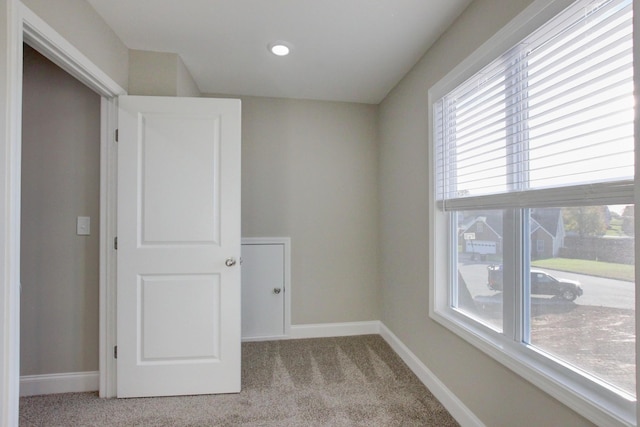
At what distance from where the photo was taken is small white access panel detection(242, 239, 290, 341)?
2910 mm

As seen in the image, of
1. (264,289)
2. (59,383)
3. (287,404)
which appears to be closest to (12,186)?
(59,383)

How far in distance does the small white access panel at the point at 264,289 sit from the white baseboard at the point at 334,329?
0.43 feet

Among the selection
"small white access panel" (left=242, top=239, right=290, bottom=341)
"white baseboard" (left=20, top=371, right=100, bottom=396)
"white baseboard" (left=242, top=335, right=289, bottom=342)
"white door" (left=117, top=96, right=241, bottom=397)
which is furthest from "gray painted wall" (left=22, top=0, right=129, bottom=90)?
"white baseboard" (left=242, top=335, right=289, bottom=342)

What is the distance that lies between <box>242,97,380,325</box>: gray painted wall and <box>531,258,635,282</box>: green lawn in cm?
187

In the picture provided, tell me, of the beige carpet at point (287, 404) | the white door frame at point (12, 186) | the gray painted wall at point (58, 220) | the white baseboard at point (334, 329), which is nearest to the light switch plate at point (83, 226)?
the gray painted wall at point (58, 220)

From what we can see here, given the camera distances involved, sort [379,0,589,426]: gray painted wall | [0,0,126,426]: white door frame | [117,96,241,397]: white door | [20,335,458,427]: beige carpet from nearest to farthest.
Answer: [0,0,126,426]: white door frame, [379,0,589,426]: gray painted wall, [20,335,458,427]: beige carpet, [117,96,241,397]: white door

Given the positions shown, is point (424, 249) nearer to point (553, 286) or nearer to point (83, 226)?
point (553, 286)

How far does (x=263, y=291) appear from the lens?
116 inches

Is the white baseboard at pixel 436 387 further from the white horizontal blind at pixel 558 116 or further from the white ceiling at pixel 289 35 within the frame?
the white ceiling at pixel 289 35

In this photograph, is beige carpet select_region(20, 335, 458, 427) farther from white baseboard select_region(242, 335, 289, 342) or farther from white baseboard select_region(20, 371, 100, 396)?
white baseboard select_region(242, 335, 289, 342)

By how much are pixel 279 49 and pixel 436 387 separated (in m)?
2.47

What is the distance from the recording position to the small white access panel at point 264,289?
2910 millimetres

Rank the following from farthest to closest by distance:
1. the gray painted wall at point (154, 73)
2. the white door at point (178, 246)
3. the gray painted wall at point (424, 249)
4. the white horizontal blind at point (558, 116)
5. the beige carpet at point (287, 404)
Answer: the gray painted wall at point (154, 73) < the white door at point (178, 246) < the beige carpet at point (287, 404) < the gray painted wall at point (424, 249) < the white horizontal blind at point (558, 116)

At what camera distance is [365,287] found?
309cm
